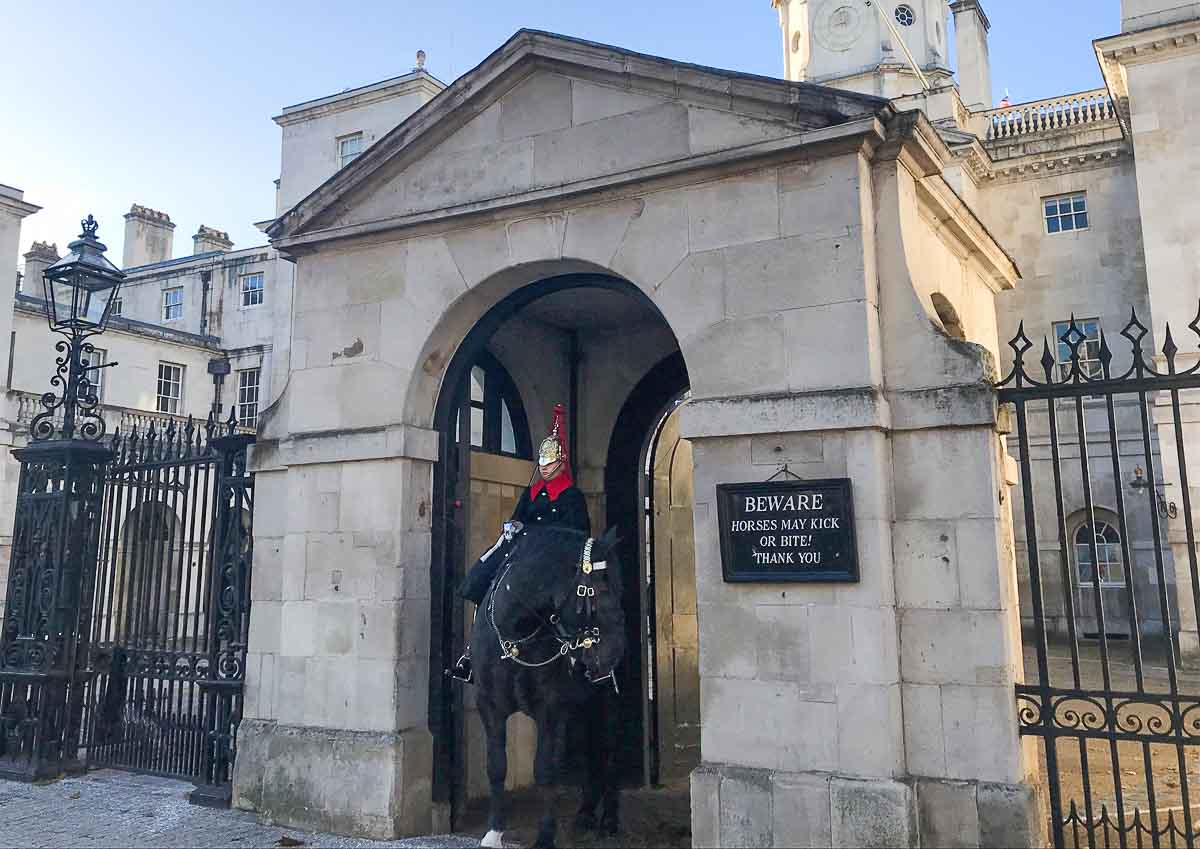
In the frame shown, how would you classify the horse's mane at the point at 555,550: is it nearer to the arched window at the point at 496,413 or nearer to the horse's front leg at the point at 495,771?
the horse's front leg at the point at 495,771

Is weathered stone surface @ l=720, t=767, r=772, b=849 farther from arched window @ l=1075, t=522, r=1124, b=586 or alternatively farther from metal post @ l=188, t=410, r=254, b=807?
arched window @ l=1075, t=522, r=1124, b=586

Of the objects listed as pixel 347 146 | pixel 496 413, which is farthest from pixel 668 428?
pixel 347 146

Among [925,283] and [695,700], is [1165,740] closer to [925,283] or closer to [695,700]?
[925,283]

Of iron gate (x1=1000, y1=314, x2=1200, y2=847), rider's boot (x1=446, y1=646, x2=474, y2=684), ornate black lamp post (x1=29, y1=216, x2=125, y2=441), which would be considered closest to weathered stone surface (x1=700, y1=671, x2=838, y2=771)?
iron gate (x1=1000, y1=314, x2=1200, y2=847)

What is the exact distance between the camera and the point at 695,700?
34.9 feet

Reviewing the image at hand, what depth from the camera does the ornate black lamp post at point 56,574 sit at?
31.2ft

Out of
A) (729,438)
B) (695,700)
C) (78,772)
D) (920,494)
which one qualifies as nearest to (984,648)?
(920,494)

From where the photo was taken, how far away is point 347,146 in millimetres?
30766

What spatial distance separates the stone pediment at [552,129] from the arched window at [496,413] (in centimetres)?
185

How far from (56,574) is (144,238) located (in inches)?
1239

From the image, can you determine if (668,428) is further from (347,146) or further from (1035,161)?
(347,146)

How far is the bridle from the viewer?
636 centimetres

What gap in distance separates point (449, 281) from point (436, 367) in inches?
29.2

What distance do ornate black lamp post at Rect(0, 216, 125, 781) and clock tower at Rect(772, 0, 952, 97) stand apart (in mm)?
31370
